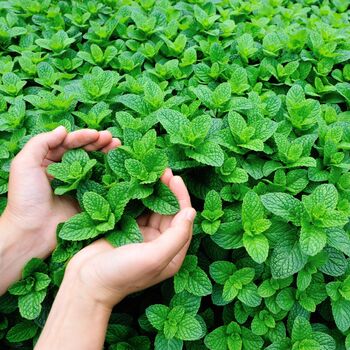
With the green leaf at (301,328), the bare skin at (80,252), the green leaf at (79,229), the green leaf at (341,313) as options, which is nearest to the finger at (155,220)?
the bare skin at (80,252)

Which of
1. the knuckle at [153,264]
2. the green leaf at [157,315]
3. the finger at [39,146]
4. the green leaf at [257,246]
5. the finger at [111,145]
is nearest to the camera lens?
the knuckle at [153,264]

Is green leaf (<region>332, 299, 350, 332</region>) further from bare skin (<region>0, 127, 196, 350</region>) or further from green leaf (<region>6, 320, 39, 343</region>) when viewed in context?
green leaf (<region>6, 320, 39, 343</region>)

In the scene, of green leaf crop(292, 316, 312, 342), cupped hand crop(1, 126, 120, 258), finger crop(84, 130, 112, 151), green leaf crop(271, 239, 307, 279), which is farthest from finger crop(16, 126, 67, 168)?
green leaf crop(292, 316, 312, 342)

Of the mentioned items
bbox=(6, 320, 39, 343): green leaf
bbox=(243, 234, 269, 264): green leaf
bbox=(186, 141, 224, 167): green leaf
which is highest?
bbox=(186, 141, 224, 167): green leaf

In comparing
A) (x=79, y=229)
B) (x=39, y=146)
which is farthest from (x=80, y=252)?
(x=39, y=146)

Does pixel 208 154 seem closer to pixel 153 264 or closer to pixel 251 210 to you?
pixel 251 210

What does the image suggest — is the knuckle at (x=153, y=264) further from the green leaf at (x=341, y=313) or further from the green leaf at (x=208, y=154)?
the green leaf at (x=341, y=313)
